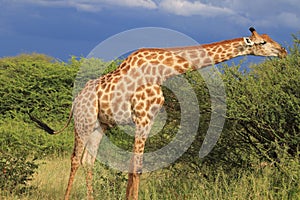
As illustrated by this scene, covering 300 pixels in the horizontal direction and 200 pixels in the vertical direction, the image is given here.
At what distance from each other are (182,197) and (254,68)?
2384 mm

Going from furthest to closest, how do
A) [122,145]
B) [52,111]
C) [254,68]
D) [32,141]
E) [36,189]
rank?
[52,111]
[32,141]
[122,145]
[36,189]
[254,68]

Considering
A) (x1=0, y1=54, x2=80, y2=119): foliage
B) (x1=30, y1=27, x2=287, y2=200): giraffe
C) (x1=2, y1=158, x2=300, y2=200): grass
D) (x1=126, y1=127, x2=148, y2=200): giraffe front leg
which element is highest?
(x1=30, y1=27, x2=287, y2=200): giraffe

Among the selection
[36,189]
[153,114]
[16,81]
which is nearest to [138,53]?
[153,114]

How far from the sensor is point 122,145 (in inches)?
454

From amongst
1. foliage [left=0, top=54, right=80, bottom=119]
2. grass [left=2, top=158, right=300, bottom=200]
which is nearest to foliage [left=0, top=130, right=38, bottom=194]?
grass [left=2, top=158, right=300, bottom=200]

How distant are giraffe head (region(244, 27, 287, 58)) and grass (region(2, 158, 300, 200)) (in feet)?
5.05

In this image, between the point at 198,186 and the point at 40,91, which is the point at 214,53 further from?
the point at 40,91

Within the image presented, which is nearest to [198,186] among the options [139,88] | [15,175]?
[139,88]

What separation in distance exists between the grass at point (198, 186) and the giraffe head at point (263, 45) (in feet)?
5.05

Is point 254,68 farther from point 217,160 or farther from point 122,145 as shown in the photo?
point 122,145

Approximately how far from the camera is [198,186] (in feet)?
25.6

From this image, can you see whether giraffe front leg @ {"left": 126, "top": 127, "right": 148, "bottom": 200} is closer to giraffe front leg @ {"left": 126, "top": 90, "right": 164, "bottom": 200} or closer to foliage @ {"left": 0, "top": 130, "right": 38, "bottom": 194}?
giraffe front leg @ {"left": 126, "top": 90, "right": 164, "bottom": 200}

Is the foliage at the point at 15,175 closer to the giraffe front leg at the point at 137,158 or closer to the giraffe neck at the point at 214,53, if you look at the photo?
the giraffe front leg at the point at 137,158

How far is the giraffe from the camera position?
674cm
